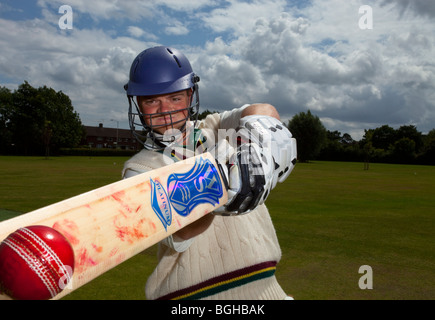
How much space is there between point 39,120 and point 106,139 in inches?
1158

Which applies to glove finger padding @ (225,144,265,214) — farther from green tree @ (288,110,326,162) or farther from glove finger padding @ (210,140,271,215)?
green tree @ (288,110,326,162)

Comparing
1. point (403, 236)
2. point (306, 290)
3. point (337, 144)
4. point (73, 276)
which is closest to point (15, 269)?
point (73, 276)

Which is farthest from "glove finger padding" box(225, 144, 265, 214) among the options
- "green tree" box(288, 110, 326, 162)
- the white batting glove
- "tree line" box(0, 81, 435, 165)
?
"green tree" box(288, 110, 326, 162)

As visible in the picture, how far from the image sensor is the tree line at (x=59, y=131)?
55.8m

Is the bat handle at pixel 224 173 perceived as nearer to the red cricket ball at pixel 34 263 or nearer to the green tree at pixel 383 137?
the red cricket ball at pixel 34 263

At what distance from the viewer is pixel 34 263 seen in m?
0.85

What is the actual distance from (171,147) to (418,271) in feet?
15.8

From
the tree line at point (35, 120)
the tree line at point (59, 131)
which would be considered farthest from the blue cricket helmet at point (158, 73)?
the tree line at point (35, 120)

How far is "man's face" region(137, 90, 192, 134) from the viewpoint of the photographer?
1867mm

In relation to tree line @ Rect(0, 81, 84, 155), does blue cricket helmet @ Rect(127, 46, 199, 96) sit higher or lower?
lower

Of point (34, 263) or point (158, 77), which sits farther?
point (158, 77)

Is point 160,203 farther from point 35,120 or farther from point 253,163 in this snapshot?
point 35,120

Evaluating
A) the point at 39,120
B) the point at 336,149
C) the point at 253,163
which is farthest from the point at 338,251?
the point at 39,120

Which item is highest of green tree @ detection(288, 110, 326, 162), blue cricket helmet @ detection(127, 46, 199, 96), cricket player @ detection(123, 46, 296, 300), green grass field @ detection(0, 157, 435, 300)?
green tree @ detection(288, 110, 326, 162)
